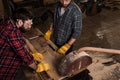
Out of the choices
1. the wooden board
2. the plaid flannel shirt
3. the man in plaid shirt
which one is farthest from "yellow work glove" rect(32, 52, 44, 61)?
the plaid flannel shirt

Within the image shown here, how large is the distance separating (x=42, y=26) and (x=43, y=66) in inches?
142

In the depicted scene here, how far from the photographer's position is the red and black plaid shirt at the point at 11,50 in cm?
233

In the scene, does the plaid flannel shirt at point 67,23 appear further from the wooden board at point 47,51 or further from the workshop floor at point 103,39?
the workshop floor at point 103,39

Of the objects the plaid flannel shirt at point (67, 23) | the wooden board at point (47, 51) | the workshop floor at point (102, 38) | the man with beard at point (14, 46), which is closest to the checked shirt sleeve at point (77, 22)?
the plaid flannel shirt at point (67, 23)

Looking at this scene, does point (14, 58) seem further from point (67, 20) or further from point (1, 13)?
point (1, 13)

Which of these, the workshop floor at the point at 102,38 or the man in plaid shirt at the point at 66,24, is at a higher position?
the man in plaid shirt at the point at 66,24

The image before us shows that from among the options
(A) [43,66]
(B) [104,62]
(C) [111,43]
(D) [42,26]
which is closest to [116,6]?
(C) [111,43]

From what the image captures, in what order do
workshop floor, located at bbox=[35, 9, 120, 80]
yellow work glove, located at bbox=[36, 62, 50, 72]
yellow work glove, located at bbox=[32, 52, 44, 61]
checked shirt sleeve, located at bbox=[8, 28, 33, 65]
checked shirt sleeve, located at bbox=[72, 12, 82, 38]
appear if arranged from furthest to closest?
1. workshop floor, located at bbox=[35, 9, 120, 80]
2. checked shirt sleeve, located at bbox=[72, 12, 82, 38]
3. yellow work glove, located at bbox=[32, 52, 44, 61]
4. yellow work glove, located at bbox=[36, 62, 50, 72]
5. checked shirt sleeve, located at bbox=[8, 28, 33, 65]

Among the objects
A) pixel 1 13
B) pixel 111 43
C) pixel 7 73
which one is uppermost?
pixel 7 73

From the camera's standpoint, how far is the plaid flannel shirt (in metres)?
3.12

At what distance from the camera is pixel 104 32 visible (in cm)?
577

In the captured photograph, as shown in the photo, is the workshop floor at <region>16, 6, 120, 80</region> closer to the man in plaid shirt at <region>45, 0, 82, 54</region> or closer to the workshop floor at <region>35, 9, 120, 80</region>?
the workshop floor at <region>35, 9, 120, 80</region>

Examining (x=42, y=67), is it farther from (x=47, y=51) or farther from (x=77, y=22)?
(x=77, y=22)

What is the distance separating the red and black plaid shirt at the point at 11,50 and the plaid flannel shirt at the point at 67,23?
3.33 feet
